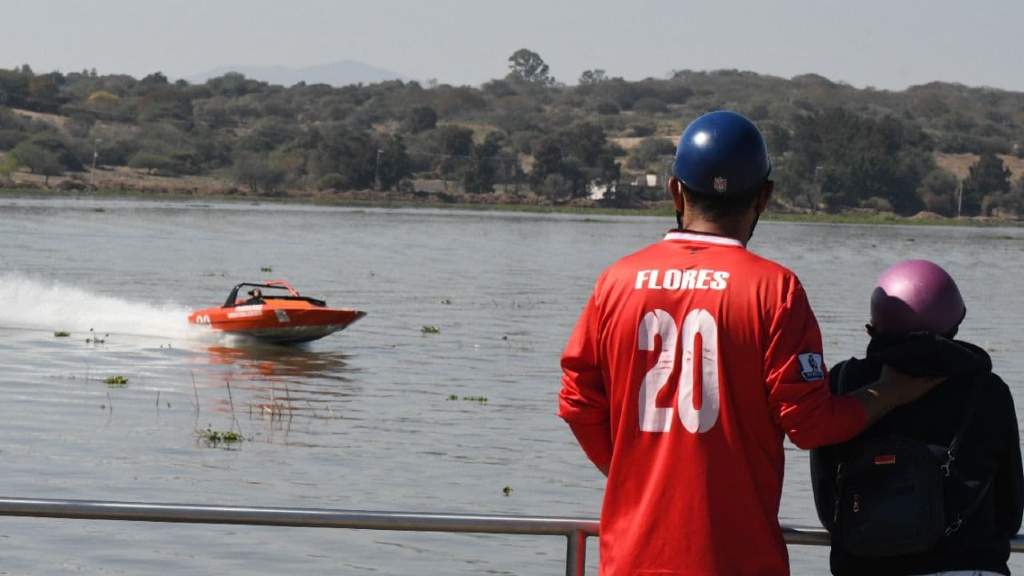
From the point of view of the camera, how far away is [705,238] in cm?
351

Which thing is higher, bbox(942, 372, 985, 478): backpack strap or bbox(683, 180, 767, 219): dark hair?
bbox(683, 180, 767, 219): dark hair

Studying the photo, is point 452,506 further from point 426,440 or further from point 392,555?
point 426,440

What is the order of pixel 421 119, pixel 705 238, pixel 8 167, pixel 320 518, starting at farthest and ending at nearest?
pixel 421 119, pixel 8 167, pixel 320 518, pixel 705 238

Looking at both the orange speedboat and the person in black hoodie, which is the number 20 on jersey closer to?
the person in black hoodie

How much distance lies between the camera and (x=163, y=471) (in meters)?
14.7

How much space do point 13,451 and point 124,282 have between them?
90.4 ft

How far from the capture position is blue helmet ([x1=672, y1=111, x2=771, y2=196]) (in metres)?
3.55

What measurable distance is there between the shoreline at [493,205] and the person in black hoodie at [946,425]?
120720 millimetres

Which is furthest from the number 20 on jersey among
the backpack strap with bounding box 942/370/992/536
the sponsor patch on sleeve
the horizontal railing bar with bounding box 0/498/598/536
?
the backpack strap with bounding box 942/370/992/536

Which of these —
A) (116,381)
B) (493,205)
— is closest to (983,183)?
(493,205)

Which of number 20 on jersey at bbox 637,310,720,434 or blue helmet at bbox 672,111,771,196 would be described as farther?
blue helmet at bbox 672,111,771,196

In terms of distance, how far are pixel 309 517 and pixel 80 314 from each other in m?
27.1

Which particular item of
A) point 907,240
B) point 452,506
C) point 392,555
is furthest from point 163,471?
point 907,240

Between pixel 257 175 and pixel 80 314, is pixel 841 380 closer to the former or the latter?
pixel 80 314
